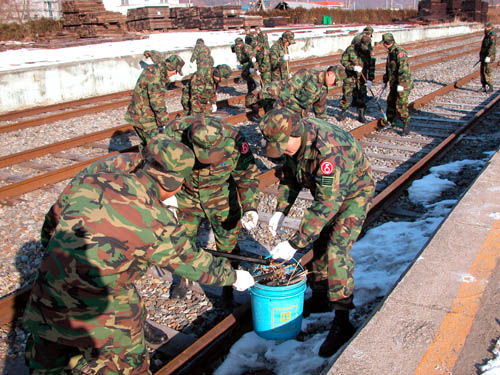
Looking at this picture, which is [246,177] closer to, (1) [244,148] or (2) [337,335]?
(1) [244,148]

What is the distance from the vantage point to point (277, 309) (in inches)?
150

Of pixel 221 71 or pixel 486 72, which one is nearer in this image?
pixel 221 71

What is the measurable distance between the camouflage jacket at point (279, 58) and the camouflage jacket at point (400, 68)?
12.4ft

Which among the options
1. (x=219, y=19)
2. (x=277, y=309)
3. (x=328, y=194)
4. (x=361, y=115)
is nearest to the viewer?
(x=328, y=194)

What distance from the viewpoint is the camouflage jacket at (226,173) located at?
13.7 ft

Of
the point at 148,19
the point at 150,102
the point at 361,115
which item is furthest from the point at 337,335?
the point at 148,19

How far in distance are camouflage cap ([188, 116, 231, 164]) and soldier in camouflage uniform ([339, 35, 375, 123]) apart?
7.63 m

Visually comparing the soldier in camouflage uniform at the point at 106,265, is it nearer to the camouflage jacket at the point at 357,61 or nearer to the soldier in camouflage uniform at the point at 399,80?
the soldier in camouflage uniform at the point at 399,80

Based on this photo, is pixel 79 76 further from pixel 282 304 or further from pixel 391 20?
pixel 391 20

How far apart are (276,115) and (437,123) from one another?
886 centimetres

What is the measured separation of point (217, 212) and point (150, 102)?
12.0ft

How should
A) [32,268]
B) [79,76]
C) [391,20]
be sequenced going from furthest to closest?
[391,20] → [79,76] → [32,268]

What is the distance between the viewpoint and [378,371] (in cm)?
295

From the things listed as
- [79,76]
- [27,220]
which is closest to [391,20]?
[79,76]
